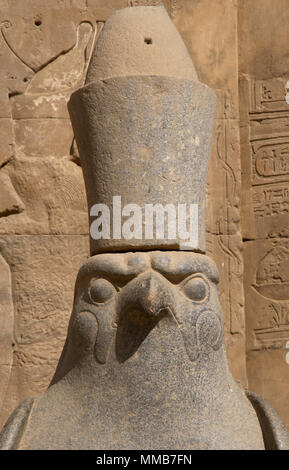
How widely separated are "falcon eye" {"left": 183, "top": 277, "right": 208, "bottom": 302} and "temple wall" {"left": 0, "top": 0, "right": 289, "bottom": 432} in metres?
2.32

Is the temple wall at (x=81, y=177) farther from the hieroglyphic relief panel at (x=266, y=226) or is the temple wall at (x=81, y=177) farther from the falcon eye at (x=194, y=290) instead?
the falcon eye at (x=194, y=290)

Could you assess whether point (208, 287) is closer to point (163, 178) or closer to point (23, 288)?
point (163, 178)

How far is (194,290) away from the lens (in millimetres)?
3795

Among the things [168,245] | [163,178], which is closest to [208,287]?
[168,245]

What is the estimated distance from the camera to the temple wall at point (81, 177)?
19.7ft

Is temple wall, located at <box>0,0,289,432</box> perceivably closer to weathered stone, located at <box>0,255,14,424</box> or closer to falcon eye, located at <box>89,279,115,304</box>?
weathered stone, located at <box>0,255,14,424</box>

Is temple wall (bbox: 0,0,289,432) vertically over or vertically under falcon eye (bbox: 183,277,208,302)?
over

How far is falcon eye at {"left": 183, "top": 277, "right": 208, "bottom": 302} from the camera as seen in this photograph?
3.79 meters

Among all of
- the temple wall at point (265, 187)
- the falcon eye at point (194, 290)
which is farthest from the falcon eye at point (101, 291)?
the temple wall at point (265, 187)

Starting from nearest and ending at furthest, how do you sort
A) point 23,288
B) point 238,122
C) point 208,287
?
point 208,287 → point 23,288 → point 238,122

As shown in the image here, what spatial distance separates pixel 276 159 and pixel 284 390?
1.51 metres

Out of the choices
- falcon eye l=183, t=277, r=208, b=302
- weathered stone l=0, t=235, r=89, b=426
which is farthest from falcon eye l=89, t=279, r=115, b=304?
weathered stone l=0, t=235, r=89, b=426

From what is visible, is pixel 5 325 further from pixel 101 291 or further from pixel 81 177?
pixel 101 291
